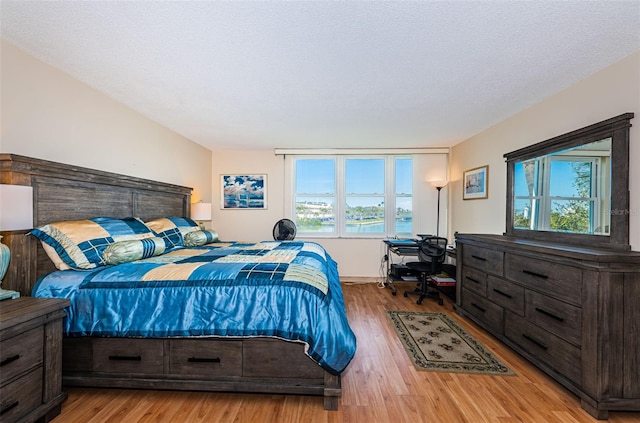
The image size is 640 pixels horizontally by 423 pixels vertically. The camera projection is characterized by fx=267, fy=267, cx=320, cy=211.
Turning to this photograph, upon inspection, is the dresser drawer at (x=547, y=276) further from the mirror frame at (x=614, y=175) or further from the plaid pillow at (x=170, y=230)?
the plaid pillow at (x=170, y=230)

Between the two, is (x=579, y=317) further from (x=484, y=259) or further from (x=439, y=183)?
(x=439, y=183)

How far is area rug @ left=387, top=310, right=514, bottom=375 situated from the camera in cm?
210

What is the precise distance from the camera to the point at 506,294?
2369 millimetres

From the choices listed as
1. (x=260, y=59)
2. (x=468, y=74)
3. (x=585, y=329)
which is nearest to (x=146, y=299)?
(x=260, y=59)

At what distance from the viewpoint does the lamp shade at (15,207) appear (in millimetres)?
1484

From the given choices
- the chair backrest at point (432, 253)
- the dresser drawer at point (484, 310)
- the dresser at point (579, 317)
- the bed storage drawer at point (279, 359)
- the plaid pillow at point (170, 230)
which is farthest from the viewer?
the chair backrest at point (432, 253)

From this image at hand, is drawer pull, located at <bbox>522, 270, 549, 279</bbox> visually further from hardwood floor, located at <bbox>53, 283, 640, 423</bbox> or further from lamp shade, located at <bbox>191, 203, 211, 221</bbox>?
lamp shade, located at <bbox>191, 203, 211, 221</bbox>

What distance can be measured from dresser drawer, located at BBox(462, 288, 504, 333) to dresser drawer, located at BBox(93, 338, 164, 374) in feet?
9.10

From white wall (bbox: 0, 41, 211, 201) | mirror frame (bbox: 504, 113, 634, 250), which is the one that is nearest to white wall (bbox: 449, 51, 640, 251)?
mirror frame (bbox: 504, 113, 634, 250)

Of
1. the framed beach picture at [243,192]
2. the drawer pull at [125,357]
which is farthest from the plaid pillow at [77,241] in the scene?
the framed beach picture at [243,192]

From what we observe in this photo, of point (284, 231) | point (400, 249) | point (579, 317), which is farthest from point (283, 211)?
point (579, 317)

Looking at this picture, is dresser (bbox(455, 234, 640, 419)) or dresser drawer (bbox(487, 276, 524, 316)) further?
dresser drawer (bbox(487, 276, 524, 316))

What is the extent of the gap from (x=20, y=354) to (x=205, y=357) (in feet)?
2.93

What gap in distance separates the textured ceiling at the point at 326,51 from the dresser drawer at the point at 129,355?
1979 millimetres
